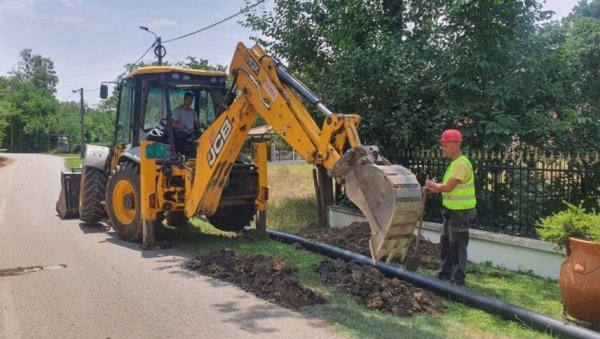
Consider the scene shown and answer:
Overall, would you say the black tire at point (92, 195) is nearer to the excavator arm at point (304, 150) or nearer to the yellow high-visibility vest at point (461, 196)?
the excavator arm at point (304, 150)

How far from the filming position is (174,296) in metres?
5.80

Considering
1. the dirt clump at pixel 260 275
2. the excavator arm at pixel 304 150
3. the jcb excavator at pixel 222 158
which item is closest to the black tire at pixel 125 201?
the jcb excavator at pixel 222 158

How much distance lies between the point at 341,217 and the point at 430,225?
2187mm

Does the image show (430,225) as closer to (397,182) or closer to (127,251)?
(397,182)

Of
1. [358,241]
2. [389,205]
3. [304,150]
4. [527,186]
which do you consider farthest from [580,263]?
[358,241]

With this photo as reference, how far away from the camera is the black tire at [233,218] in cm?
934

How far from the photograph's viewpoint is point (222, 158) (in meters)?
7.61

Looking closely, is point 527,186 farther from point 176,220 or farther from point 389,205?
point 176,220

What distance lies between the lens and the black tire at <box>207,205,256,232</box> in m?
9.34

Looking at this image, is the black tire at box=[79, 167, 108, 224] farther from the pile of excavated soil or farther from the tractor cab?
the pile of excavated soil

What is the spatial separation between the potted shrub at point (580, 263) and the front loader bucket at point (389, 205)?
1.51 meters

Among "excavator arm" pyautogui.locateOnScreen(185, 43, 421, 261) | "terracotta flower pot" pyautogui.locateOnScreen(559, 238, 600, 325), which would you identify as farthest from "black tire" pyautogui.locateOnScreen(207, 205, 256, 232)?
"terracotta flower pot" pyautogui.locateOnScreen(559, 238, 600, 325)

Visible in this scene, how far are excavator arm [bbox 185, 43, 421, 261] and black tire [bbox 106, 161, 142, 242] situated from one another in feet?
3.40

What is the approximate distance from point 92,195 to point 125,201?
1.74 m
